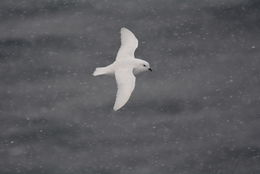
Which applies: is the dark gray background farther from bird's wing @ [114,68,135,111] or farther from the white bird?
bird's wing @ [114,68,135,111]

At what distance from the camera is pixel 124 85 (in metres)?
26.5

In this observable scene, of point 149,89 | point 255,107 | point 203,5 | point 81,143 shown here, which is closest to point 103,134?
point 81,143

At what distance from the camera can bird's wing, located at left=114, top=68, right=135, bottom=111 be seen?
25766 mm

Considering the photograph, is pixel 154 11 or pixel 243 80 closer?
pixel 243 80

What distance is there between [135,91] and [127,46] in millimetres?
2241

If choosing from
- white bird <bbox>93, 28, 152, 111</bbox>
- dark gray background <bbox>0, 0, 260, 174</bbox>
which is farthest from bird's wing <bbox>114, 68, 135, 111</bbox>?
dark gray background <bbox>0, 0, 260, 174</bbox>

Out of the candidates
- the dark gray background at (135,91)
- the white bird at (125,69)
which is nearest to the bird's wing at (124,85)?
the white bird at (125,69)

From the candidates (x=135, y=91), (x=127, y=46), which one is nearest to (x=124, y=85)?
(x=127, y=46)

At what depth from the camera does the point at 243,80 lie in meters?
30.9

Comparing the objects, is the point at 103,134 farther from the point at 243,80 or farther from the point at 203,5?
the point at 203,5

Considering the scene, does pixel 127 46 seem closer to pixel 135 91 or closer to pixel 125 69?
pixel 125 69

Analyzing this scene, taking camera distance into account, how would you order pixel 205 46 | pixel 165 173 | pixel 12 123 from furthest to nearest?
pixel 205 46, pixel 12 123, pixel 165 173

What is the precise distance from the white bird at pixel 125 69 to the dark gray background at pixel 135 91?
2151 mm

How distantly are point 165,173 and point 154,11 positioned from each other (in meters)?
8.27
